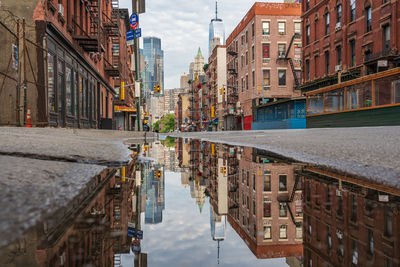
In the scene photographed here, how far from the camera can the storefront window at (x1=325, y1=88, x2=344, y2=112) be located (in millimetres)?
21094

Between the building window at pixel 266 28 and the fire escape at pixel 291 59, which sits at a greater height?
the building window at pixel 266 28

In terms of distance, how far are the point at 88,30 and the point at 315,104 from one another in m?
16.8

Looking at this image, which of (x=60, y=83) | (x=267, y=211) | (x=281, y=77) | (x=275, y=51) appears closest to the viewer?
(x=267, y=211)

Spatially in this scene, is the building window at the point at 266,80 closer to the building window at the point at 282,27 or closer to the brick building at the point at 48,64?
the building window at the point at 282,27

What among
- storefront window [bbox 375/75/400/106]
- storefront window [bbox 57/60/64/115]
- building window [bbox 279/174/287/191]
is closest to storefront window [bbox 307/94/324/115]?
storefront window [bbox 375/75/400/106]

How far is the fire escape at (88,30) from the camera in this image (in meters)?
19.7

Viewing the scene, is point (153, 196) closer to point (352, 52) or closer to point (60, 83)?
point (60, 83)

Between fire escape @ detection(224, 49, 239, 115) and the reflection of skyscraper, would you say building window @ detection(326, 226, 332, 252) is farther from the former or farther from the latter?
fire escape @ detection(224, 49, 239, 115)

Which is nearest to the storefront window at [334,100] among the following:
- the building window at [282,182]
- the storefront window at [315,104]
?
the storefront window at [315,104]

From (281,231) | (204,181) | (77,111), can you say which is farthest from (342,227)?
(77,111)

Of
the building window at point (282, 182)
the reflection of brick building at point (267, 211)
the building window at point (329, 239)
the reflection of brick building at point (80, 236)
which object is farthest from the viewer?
the building window at point (282, 182)

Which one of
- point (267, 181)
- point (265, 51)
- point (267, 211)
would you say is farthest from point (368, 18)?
point (267, 211)

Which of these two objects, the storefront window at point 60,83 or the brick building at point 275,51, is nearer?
the storefront window at point 60,83

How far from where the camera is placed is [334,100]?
72.5ft
